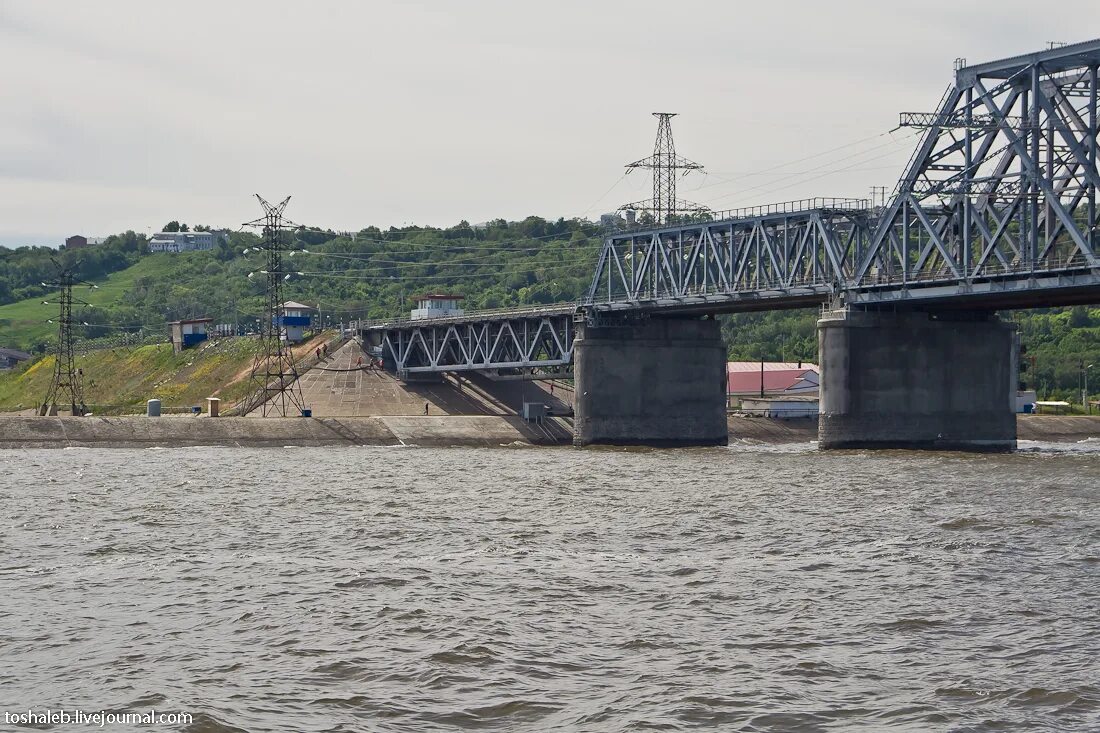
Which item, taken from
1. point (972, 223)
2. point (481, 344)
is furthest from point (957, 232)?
point (481, 344)

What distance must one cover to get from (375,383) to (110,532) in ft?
373

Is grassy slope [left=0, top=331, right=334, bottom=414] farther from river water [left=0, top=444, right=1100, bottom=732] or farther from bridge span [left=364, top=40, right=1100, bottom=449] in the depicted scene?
river water [left=0, top=444, right=1100, bottom=732]

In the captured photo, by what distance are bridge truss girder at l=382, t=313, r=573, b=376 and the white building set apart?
10.3 m

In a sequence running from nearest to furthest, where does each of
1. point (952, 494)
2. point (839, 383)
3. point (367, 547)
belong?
point (367, 547), point (952, 494), point (839, 383)

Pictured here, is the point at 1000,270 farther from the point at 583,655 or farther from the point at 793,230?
the point at 583,655

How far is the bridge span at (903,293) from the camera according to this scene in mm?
107125

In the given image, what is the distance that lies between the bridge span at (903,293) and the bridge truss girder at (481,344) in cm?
502

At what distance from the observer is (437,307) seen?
190 metres

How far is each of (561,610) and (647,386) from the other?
Answer: 104m

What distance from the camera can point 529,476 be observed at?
90.2m

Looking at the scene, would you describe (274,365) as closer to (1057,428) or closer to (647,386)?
(647,386)

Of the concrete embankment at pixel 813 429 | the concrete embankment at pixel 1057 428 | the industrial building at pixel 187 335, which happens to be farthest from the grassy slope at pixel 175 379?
the concrete embankment at pixel 1057 428

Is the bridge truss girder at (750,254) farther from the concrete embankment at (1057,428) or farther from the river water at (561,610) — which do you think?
the river water at (561,610)

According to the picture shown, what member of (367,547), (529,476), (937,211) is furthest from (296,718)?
(937,211)
